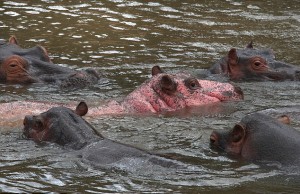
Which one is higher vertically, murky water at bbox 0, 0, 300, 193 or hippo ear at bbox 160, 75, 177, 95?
hippo ear at bbox 160, 75, 177, 95

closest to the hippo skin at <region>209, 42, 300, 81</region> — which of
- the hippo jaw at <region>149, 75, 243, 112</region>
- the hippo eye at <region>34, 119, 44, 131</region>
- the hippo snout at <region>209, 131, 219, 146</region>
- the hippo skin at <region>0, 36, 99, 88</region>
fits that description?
the hippo jaw at <region>149, 75, 243, 112</region>

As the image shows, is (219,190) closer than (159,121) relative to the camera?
Yes

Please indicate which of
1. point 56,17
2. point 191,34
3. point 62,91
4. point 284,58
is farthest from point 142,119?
point 56,17

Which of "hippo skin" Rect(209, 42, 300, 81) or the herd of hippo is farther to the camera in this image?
"hippo skin" Rect(209, 42, 300, 81)

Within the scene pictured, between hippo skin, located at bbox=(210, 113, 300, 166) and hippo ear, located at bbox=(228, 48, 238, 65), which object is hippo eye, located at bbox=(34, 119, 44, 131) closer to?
hippo skin, located at bbox=(210, 113, 300, 166)

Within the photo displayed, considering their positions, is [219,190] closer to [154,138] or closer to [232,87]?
[154,138]

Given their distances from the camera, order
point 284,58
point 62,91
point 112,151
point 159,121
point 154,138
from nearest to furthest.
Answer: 1. point 112,151
2. point 154,138
3. point 159,121
4. point 62,91
5. point 284,58

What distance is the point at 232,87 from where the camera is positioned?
1131 cm

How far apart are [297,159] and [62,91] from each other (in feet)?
15.3

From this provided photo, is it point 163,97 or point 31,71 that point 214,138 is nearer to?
point 163,97

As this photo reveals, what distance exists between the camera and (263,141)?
8.41 m

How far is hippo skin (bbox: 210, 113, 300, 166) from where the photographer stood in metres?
8.23

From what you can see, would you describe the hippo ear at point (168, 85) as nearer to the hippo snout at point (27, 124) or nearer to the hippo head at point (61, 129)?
the hippo head at point (61, 129)

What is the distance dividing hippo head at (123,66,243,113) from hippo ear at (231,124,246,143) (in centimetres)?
214
